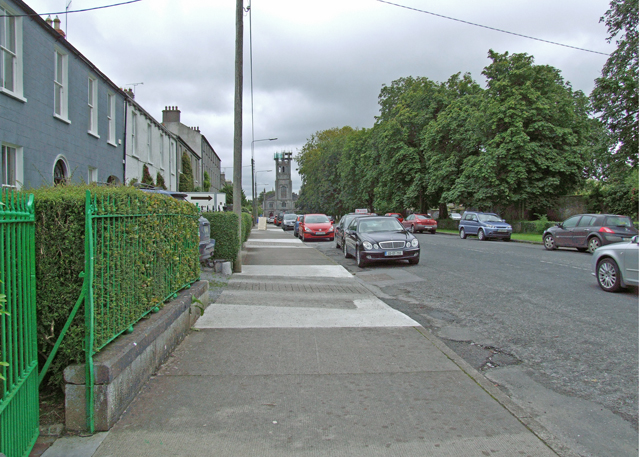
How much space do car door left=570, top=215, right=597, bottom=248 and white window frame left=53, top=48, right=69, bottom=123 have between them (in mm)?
18268

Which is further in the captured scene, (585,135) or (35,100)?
(585,135)

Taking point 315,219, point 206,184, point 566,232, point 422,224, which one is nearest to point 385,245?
point 566,232

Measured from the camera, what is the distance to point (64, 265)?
316 cm

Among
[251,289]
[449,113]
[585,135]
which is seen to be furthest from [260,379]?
[449,113]

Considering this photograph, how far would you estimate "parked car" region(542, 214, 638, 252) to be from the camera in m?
17.0

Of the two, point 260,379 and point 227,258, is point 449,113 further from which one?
point 260,379

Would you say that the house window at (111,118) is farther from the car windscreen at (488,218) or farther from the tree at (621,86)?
the tree at (621,86)

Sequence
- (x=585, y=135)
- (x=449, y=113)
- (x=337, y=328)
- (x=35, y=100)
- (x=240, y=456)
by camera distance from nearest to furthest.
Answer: (x=240, y=456), (x=337, y=328), (x=35, y=100), (x=585, y=135), (x=449, y=113)

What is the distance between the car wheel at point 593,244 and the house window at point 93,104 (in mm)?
18339

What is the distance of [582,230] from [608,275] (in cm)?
1013

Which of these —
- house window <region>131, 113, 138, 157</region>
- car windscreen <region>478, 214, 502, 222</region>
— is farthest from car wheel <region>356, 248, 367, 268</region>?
car windscreen <region>478, 214, 502, 222</region>

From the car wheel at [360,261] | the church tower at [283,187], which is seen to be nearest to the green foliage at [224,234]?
the car wheel at [360,261]

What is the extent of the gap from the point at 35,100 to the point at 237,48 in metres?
5.35

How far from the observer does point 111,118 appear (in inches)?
702
